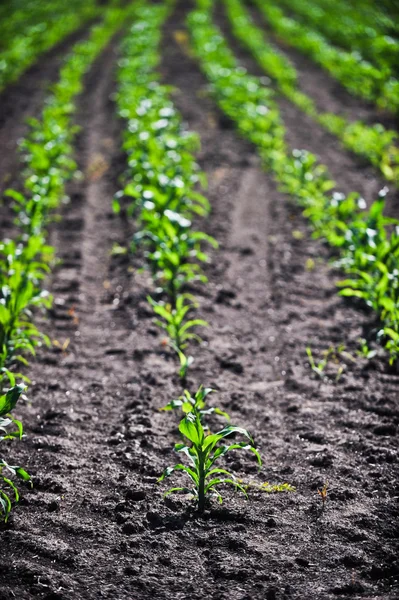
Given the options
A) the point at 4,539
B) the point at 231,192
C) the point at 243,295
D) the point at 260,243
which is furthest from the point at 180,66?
the point at 4,539

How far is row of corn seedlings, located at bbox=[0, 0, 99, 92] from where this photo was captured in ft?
46.6

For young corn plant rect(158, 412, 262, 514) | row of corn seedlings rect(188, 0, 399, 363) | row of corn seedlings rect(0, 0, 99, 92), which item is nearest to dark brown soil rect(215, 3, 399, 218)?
row of corn seedlings rect(188, 0, 399, 363)

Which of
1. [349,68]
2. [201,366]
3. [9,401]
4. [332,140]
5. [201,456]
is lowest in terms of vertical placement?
[332,140]

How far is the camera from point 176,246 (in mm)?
4754

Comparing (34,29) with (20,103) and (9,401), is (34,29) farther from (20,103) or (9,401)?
(9,401)

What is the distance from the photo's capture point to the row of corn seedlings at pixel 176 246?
274 cm

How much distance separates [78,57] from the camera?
15188 mm

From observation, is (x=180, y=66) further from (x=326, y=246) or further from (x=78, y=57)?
(x=326, y=246)

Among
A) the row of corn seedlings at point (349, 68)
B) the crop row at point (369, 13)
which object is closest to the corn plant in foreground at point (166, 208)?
the row of corn seedlings at point (349, 68)

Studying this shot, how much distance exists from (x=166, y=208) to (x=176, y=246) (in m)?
0.68

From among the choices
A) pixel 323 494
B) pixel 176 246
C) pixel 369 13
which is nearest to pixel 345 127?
pixel 176 246

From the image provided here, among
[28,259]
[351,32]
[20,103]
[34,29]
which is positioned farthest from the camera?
[34,29]

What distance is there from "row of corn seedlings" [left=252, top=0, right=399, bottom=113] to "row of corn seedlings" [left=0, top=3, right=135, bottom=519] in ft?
19.8

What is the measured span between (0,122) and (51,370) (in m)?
7.94
